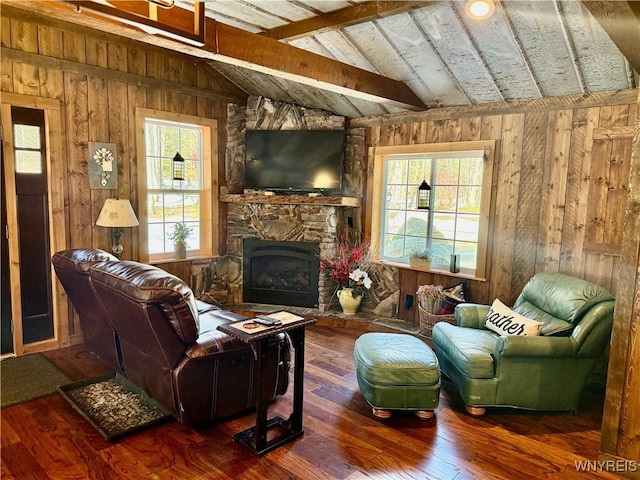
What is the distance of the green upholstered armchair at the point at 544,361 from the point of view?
2936 millimetres

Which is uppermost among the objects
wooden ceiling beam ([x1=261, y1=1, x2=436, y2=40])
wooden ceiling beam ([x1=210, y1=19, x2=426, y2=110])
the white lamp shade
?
wooden ceiling beam ([x1=261, y1=1, x2=436, y2=40])

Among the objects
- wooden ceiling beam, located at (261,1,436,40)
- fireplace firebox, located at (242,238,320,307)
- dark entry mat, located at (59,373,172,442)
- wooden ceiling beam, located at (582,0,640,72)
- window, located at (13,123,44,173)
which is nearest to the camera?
wooden ceiling beam, located at (582,0,640,72)

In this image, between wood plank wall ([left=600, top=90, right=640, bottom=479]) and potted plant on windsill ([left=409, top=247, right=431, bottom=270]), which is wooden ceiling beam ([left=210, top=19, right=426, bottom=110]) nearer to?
potted plant on windsill ([left=409, top=247, right=431, bottom=270])

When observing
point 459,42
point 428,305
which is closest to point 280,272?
point 428,305

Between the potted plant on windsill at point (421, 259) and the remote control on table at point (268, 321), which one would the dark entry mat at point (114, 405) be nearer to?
the remote control on table at point (268, 321)

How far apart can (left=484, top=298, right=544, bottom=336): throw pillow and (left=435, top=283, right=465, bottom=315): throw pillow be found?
0.54m

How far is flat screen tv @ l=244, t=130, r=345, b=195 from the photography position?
5.04 m

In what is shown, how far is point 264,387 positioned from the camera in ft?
8.36

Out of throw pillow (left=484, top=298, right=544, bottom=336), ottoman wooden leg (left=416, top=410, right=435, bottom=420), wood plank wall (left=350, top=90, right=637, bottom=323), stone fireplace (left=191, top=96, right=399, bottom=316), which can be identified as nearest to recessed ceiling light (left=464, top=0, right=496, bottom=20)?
wood plank wall (left=350, top=90, right=637, bottom=323)

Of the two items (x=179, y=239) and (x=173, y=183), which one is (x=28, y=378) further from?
(x=173, y=183)

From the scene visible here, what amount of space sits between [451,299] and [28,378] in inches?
148

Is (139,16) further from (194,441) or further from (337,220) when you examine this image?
(337,220)

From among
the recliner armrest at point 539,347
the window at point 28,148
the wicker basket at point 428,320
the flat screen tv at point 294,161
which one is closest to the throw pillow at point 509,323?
the recliner armrest at point 539,347

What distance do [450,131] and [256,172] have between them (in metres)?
2.32
